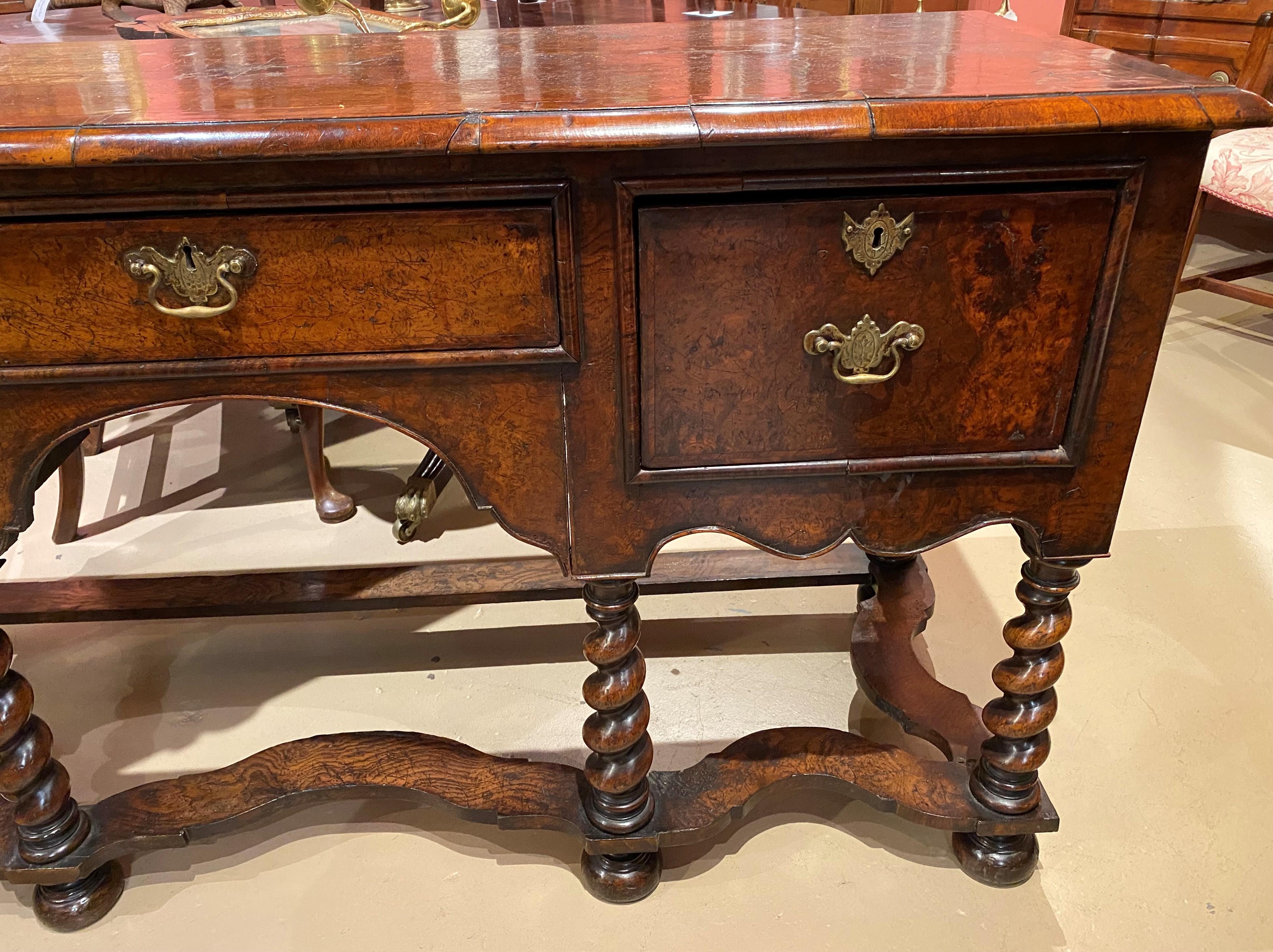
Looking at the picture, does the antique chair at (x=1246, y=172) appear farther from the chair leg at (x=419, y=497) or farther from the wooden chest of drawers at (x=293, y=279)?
the wooden chest of drawers at (x=293, y=279)

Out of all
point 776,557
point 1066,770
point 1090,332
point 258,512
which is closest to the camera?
point 1090,332

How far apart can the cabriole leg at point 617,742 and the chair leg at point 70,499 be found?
4.27 feet

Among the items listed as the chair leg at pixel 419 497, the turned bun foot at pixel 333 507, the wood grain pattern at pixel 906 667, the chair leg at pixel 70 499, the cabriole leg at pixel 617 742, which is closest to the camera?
the cabriole leg at pixel 617 742

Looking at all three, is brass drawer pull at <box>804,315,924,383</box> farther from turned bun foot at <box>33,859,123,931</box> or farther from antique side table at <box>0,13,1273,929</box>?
turned bun foot at <box>33,859,123,931</box>

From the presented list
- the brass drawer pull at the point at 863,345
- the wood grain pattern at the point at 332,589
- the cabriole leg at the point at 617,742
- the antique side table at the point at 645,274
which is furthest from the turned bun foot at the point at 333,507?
the brass drawer pull at the point at 863,345

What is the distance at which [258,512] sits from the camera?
2.03 metres

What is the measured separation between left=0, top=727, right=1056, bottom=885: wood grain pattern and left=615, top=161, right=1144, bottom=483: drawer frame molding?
0.45 m

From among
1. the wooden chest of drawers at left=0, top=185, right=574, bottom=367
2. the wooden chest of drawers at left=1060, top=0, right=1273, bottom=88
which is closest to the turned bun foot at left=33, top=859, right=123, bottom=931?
the wooden chest of drawers at left=0, top=185, right=574, bottom=367

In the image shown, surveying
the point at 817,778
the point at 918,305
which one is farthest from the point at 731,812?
the point at 918,305

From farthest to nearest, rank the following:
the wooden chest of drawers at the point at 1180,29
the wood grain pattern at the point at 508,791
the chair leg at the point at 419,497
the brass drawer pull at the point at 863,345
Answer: the wooden chest of drawers at the point at 1180,29, the chair leg at the point at 419,497, the wood grain pattern at the point at 508,791, the brass drawer pull at the point at 863,345

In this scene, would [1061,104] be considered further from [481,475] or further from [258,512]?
[258,512]

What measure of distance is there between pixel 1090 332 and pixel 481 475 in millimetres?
569

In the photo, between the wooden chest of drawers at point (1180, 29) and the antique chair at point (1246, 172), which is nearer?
the antique chair at point (1246, 172)

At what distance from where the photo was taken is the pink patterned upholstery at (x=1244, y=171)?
7.30 ft
